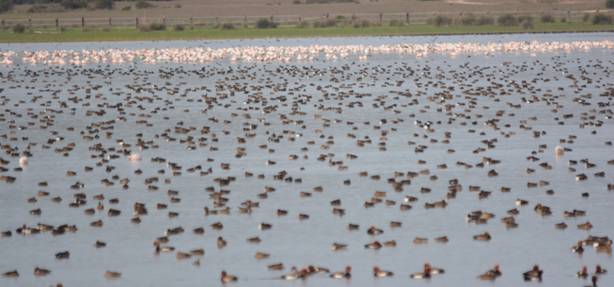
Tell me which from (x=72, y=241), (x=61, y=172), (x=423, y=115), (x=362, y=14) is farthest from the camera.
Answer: (x=362, y=14)

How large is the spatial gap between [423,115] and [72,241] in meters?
19.5

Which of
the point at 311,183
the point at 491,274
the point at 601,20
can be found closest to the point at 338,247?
the point at 491,274

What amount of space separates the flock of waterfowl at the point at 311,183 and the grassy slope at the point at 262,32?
4098 centimetres

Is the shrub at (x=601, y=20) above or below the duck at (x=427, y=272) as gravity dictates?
below

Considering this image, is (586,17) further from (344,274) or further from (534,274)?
(344,274)

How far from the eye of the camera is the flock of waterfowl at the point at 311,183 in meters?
20.4

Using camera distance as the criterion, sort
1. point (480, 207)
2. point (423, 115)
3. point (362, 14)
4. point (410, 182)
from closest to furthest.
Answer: point (480, 207)
point (410, 182)
point (423, 115)
point (362, 14)

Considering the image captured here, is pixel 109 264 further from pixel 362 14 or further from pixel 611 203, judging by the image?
pixel 362 14

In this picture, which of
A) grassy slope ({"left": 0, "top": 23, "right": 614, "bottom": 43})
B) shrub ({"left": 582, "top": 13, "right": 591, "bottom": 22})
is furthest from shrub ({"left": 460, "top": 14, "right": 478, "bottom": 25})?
shrub ({"left": 582, "top": 13, "right": 591, "bottom": 22})

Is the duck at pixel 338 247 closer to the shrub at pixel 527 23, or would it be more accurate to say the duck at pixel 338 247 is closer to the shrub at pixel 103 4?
the shrub at pixel 527 23

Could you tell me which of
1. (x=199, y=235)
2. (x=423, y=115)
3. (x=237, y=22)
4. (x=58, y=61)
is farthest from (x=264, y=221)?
(x=237, y=22)

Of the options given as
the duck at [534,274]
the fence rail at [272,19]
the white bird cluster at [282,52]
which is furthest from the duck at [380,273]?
the fence rail at [272,19]

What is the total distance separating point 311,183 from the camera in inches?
1089

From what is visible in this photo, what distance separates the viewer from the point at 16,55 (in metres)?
79.8
